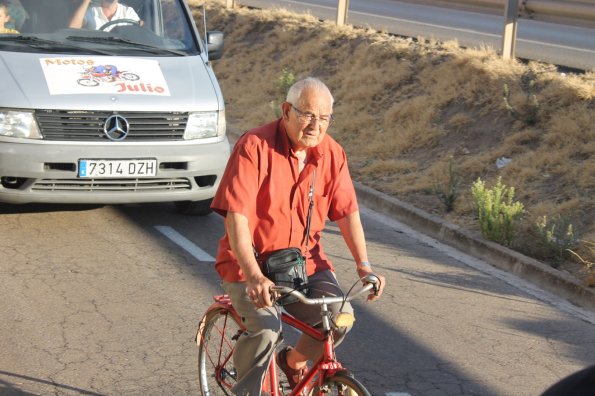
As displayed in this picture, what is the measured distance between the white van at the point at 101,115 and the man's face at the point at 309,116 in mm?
4232

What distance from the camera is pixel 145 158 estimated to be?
8586mm

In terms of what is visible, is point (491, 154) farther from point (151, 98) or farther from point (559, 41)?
point (559, 41)

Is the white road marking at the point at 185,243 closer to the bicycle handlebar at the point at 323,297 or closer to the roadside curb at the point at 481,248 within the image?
the roadside curb at the point at 481,248

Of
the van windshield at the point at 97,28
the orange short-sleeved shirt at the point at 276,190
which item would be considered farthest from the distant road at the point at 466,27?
the orange short-sleeved shirt at the point at 276,190

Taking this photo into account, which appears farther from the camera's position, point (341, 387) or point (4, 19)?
point (4, 19)

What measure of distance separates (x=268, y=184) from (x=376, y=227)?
543cm

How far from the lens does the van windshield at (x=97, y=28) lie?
30.1ft

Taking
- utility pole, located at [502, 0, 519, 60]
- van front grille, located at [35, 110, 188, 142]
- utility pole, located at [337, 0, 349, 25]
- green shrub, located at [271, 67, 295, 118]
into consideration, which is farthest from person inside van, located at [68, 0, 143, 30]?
utility pole, located at [337, 0, 349, 25]

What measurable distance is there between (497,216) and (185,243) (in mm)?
2501

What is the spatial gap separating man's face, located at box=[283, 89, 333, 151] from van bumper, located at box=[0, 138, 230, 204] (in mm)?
4231

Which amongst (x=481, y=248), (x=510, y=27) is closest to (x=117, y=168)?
(x=481, y=248)

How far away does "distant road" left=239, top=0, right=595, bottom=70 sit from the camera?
15453 millimetres

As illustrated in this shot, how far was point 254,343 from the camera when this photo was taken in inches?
175

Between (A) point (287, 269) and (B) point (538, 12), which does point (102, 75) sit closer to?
(A) point (287, 269)
